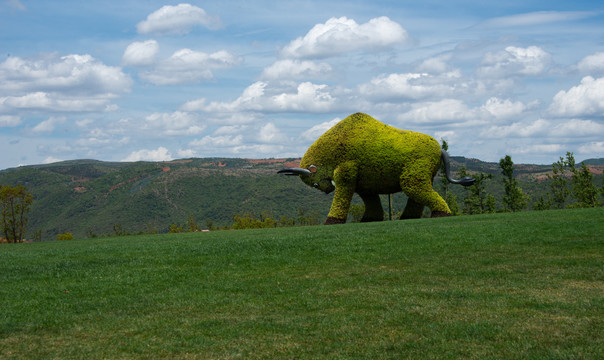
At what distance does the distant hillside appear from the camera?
82938 mm

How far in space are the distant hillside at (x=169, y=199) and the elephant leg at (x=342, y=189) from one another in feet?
147

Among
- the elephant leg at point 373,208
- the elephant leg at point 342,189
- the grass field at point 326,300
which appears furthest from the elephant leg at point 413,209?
the grass field at point 326,300

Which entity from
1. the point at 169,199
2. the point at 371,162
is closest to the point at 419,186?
the point at 371,162

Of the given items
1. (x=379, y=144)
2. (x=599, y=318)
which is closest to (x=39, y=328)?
(x=599, y=318)

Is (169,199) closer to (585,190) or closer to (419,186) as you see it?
(585,190)

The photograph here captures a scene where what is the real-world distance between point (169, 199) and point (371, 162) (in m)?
72.0

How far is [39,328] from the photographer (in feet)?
27.1

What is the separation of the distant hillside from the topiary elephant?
44.9 metres

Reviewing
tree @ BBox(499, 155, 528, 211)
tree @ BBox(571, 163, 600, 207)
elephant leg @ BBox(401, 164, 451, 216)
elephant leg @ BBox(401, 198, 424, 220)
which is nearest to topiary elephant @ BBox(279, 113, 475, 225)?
elephant leg @ BBox(401, 164, 451, 216)

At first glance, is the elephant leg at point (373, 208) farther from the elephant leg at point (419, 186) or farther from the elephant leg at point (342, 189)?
the elephant leg at point (419, 186)

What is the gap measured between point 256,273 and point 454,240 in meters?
6.12

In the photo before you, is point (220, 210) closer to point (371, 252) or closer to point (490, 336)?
point (371, 252)

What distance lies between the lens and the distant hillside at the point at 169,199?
3265 inches

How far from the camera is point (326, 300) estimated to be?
925cm
